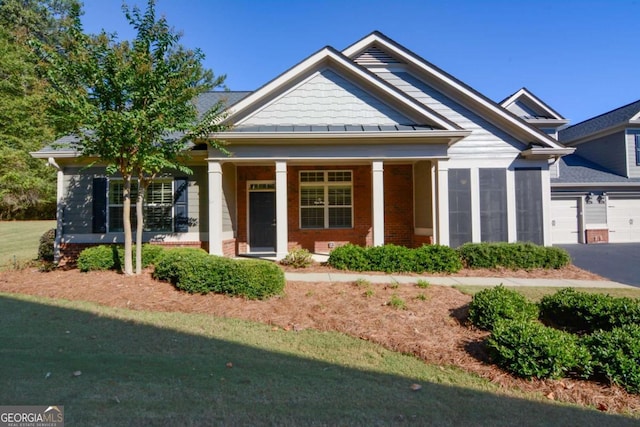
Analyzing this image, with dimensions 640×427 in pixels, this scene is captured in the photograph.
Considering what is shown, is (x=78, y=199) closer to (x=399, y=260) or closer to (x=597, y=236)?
(x=399, y=260)

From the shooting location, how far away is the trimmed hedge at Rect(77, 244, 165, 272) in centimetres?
830

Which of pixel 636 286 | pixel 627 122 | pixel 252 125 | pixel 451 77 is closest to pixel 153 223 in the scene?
pixel 252 125

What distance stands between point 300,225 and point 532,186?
7.81 metres

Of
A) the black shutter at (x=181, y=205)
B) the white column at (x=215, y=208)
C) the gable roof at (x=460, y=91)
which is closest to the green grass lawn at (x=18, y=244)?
the black shutter at (x=181, y=205)

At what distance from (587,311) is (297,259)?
6.25 m

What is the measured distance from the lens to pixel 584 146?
1755 cm

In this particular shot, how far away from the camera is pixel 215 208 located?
31.2 feet

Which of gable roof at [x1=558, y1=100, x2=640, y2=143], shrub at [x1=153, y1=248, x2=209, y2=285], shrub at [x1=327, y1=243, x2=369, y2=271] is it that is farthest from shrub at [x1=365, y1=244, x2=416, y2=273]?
gable roof at [x1=558, y1=100, x2=640, y2=143]

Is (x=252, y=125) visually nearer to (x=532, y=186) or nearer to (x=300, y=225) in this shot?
(x=300, y=225)

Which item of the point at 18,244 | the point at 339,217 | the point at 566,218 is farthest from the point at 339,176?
the point at 18,244

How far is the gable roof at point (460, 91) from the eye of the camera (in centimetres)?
1052

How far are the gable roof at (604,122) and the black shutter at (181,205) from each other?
749 inches

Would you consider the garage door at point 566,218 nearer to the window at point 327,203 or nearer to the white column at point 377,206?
the window at point 327,203

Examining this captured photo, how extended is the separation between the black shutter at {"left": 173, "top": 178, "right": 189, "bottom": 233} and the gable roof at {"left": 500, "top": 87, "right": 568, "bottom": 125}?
48.3ft
